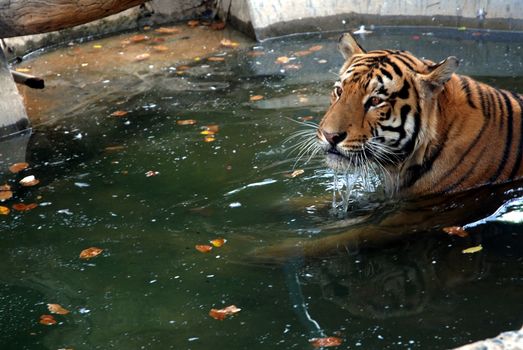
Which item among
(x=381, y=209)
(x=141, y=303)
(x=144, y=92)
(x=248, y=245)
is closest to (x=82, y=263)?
(x=141, y=303)

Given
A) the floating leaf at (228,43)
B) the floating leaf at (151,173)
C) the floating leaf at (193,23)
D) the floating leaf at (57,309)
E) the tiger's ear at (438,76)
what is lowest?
the floating leaf at (57,309)

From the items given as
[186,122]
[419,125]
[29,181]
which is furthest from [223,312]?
[186,122]

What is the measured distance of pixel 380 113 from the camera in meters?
4.66

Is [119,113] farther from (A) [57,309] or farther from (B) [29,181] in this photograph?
(A) [57,309]

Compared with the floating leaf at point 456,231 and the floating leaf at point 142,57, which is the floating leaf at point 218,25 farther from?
the floating leaf at point 456,231

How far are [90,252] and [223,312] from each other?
109 centimetres

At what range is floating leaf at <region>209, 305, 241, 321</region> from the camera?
162 inches

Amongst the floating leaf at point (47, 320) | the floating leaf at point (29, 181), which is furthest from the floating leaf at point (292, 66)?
the floating leaf at point (47, 320)

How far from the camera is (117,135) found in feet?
21.9

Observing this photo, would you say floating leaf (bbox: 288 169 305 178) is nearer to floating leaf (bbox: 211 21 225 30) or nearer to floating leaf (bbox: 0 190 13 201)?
floating leaf (bbox: 0 190 13 201)

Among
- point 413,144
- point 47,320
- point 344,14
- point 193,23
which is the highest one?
point 413,144

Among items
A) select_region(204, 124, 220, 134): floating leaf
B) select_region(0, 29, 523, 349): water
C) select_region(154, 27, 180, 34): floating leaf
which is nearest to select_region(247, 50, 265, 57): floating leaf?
select_region(154, 27, 180, 34): floating leaf

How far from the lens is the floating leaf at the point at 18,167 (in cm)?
612

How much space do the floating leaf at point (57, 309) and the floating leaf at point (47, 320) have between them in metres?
0.04
